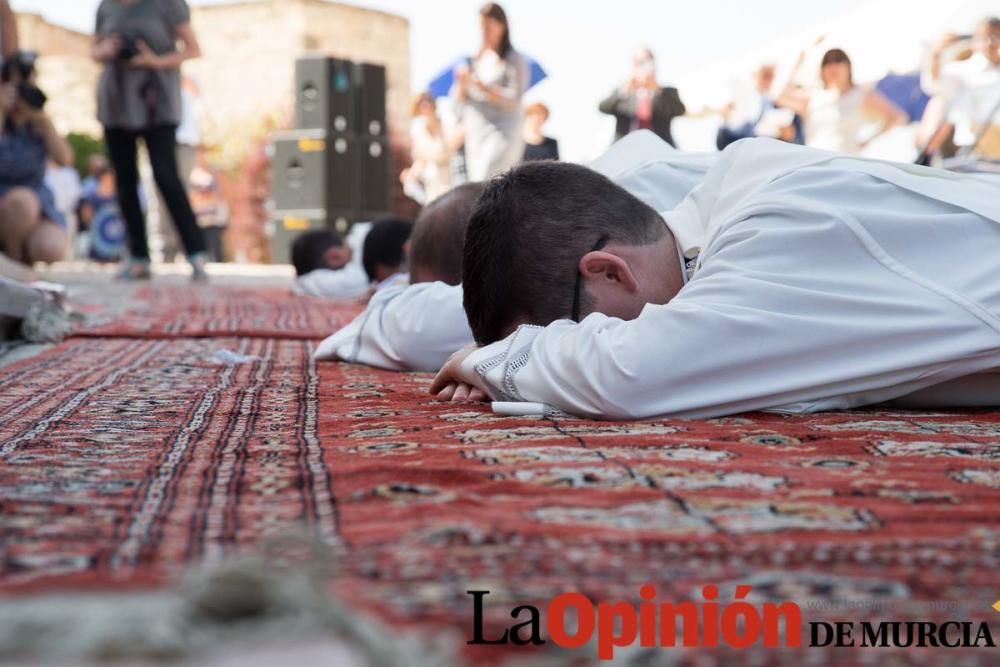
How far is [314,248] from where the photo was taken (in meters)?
6.86

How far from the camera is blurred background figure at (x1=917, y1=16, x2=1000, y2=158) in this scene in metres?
5.88

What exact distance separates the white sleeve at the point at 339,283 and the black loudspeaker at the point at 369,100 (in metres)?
5.93

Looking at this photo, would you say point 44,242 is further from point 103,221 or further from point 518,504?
point 103,221

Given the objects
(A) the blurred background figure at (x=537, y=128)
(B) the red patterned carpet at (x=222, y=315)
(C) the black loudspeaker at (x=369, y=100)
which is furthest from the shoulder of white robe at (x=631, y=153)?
(C) the black loudspeaker at (x=369, y=100)

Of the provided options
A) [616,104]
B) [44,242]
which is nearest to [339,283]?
[44,242]

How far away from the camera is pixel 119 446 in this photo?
5.40ft

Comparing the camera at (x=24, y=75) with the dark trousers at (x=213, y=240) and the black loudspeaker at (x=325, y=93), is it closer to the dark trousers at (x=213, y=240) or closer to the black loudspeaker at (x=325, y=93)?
the black loudspeaker at (x=325, y=93)

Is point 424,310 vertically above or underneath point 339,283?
above

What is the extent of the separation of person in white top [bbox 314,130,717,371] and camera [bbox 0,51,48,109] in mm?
3761

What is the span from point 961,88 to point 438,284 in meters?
4.18

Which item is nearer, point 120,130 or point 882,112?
point 120,130

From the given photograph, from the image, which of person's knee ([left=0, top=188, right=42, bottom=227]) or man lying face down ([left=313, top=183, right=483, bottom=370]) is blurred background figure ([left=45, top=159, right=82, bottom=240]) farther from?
man lying face down ([left=313, top=183, right=483, bottom=370])

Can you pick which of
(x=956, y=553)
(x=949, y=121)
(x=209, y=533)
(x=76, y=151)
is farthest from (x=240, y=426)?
(x=76, y=151)

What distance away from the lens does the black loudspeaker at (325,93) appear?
11.8 meters
